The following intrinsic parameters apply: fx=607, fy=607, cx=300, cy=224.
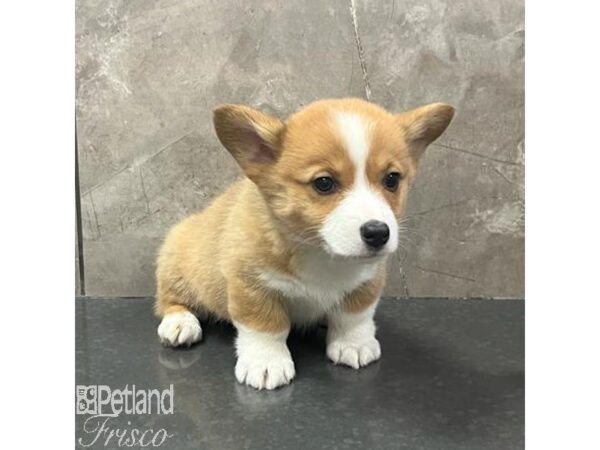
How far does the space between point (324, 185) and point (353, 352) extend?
1.77ft

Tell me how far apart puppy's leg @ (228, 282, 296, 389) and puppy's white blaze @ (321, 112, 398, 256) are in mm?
304

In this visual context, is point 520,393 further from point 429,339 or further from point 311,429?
point 311,429

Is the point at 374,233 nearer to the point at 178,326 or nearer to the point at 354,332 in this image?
the point at 354,332

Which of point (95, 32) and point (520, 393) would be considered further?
point (95, 32)

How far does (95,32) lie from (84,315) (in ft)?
3.27

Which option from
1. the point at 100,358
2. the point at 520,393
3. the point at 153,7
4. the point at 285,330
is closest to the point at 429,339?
the point at 520,393

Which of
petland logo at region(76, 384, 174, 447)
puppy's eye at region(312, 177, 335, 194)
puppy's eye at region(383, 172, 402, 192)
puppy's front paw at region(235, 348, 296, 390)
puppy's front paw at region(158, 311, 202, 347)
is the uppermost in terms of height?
puppy's eye at region(312, 177, 335, 194)

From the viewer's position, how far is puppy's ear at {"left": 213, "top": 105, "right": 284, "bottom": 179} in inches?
60.6

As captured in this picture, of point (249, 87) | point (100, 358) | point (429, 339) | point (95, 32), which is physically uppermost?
point (95, 32)

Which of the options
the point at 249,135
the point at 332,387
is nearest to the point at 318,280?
the point at 332,387

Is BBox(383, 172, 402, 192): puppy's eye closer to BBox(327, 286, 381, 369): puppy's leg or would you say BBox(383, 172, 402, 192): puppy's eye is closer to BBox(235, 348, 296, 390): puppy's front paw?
BBox(327, 286, 381, 369): puppy's leg

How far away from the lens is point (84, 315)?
213 cm

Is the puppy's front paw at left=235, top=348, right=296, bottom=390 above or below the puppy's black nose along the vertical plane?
below

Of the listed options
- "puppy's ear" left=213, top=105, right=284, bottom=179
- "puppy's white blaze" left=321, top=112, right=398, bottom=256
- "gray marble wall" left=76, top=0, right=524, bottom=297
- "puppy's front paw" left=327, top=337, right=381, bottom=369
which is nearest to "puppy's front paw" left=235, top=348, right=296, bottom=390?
"puppy's front paw" left=327, top=337, right=381, bottom=369
